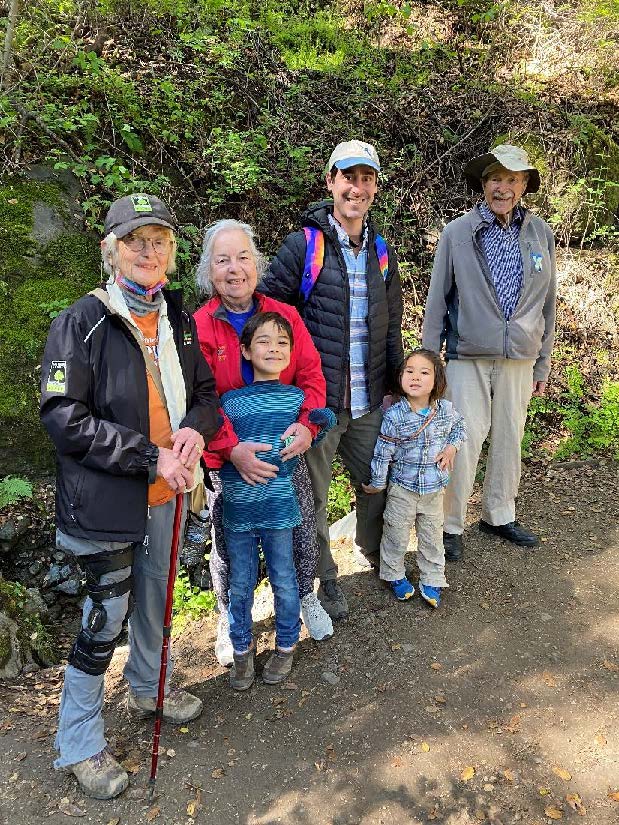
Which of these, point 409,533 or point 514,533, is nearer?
point 409,533

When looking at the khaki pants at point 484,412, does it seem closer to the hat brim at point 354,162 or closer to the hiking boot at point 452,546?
the hiking boot at point 452,546

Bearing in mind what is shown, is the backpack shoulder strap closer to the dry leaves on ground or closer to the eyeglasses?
the eyeglasses

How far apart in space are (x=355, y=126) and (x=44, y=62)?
151 inches

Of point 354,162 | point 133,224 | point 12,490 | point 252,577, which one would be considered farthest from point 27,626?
point 354,162

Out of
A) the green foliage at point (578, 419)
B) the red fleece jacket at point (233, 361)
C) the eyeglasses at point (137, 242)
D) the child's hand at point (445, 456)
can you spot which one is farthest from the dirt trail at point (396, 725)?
the eyeglasses at point (137, 242)

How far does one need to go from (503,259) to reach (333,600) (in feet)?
8.99

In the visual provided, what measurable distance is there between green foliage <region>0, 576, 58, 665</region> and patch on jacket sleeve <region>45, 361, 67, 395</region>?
7.94 feet

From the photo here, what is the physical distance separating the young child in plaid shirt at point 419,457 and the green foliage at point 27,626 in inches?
99.9

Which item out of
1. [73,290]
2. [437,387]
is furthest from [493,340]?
[73,290]

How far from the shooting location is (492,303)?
14.0 ft

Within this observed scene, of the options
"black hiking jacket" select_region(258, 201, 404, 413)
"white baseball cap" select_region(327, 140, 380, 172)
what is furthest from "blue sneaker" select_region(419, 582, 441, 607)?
"white baseball cap" select_region(327, 140, 380, 172)

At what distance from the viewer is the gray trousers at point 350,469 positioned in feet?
12.7

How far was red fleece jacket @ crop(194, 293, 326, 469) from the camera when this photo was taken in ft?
10.7

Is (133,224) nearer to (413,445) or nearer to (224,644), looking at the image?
(413,445)
